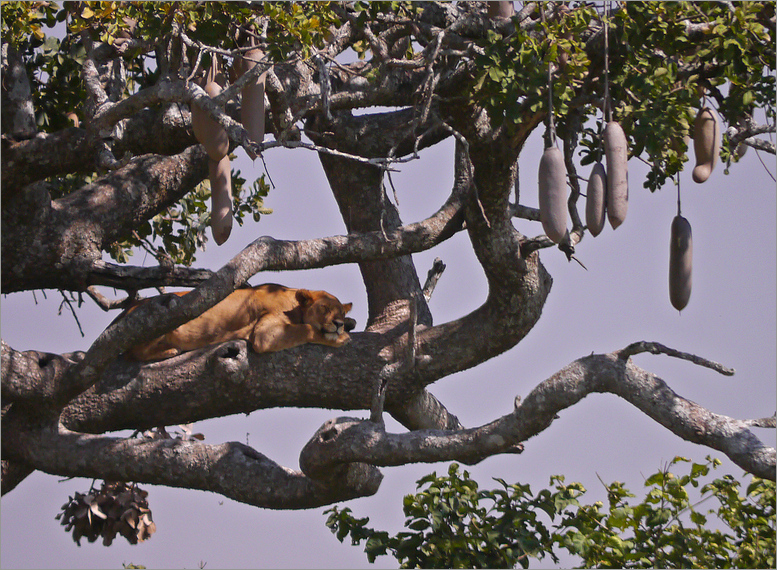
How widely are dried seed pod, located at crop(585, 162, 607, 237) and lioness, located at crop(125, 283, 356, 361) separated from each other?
104 inches

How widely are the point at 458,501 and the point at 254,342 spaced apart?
1.78m

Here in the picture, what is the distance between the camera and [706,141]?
12.6ft

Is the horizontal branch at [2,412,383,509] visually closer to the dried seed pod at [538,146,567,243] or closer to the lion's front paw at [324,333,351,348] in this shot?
the lion's front paw at [324,333,351,348]

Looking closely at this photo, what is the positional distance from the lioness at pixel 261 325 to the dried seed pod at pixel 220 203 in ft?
4.77

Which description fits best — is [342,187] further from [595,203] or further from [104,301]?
[595,203]

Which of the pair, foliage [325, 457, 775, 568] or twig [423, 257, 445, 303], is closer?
foliage [325, 457, 775, 568]

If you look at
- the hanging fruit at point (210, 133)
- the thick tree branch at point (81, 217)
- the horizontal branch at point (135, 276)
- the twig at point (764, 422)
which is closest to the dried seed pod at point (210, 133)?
the hanging fruit at point (210, 133)

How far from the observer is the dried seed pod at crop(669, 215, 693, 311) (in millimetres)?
3740

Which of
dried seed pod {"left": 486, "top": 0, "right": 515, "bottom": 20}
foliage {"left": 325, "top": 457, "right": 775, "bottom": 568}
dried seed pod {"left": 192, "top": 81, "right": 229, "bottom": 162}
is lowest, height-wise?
foliage {"left": 325, "top": 457, "right": 775, "bottom": 568}

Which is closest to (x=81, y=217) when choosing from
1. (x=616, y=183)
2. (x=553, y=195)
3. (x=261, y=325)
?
(x=261, y=325)

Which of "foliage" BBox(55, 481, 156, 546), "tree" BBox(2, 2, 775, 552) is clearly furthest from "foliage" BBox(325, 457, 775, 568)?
"foliage" BBox(55, 481, 156, 546)

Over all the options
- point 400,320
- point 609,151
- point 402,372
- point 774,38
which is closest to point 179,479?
point 402,372

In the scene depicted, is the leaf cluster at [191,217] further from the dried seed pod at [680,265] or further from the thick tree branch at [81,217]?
the dried seed pod at [680,265]

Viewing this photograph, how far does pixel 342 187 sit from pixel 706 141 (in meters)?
3.06
